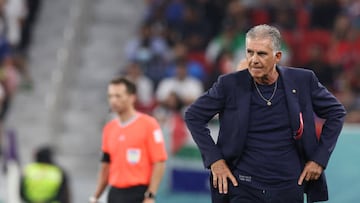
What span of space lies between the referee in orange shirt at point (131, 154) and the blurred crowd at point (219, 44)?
183 inches

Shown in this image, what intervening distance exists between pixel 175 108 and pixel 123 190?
564 centimetres

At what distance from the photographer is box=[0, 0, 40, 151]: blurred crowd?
1686 centimetres

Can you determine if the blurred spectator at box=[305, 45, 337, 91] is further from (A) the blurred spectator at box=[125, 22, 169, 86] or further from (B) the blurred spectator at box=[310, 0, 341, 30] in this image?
(A) the blurred spectator at box=[125, 22, 169, 86]

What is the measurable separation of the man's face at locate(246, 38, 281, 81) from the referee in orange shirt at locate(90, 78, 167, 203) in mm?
2526

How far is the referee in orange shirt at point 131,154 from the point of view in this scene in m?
8.87

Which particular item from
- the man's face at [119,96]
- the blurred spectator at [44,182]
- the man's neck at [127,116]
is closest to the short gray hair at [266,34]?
the man's face at [119,96]

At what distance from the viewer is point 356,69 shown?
14195 millimetres

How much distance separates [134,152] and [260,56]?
2718 mm

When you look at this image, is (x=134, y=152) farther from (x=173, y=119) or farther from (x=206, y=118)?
(x=173, y=119)

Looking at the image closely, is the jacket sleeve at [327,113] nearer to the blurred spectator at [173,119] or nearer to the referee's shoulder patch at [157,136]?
the referee's shoulder patch at [157,136]

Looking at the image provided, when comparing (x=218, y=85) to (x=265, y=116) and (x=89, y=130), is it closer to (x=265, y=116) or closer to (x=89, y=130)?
(x=265, y=116)

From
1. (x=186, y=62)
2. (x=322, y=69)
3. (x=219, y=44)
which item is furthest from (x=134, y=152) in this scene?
(x=219, y=44)

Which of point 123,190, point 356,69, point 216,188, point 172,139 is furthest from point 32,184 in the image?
point 216,188

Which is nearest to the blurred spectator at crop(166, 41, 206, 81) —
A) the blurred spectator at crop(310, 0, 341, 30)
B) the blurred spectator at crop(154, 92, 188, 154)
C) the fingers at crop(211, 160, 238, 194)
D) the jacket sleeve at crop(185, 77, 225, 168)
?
the blurred spectator at crop(154, 92, 188, 154)
